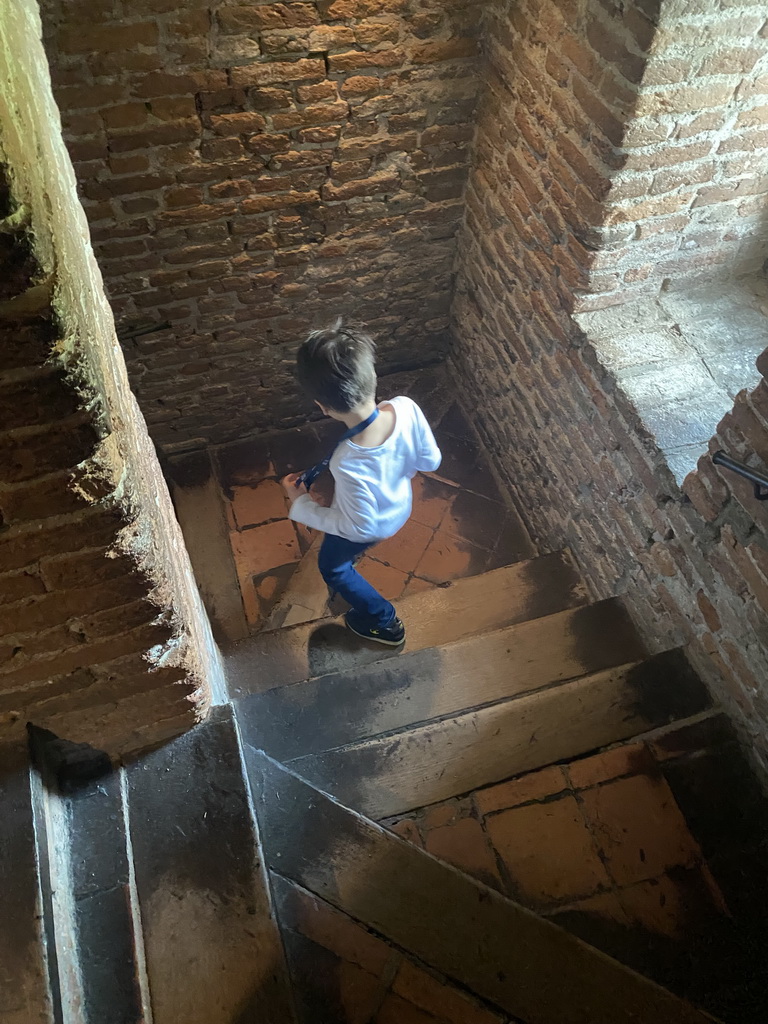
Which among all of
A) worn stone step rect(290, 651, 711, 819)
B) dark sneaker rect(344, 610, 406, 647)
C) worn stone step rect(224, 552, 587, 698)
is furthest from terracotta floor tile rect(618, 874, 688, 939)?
dark sneaker rect(344, 610, 406, 647)

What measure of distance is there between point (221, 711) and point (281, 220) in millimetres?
2306

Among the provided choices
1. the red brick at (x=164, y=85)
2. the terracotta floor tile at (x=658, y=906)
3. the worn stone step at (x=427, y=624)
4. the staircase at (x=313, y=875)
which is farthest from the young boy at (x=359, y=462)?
the terracotta floor tile at (x=658, y=906)

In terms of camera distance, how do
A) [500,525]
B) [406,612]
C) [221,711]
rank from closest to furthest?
[221,711]
[406,612]
[500,525]

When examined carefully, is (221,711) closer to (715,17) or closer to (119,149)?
(119,149)

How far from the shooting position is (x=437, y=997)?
1.77 meters

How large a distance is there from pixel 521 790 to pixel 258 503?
2.41 m

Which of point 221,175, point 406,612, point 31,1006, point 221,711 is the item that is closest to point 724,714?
point 406,612

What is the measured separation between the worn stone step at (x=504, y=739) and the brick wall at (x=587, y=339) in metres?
0.20

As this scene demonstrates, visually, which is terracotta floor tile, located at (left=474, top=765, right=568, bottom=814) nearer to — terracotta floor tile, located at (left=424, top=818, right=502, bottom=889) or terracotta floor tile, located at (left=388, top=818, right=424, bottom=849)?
terracotta floor tile, located at (left=424, top=818, right=502, bottom=889)

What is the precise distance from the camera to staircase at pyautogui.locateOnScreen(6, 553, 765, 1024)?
5.34 feet

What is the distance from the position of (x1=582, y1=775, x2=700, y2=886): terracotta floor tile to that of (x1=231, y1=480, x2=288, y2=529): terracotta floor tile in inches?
95.5

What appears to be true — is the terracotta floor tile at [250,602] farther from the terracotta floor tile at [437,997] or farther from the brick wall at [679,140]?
the brick wall at [679,140]

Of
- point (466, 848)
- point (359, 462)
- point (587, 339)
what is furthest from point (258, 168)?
point (466, 848)

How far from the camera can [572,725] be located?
7.59 feet
